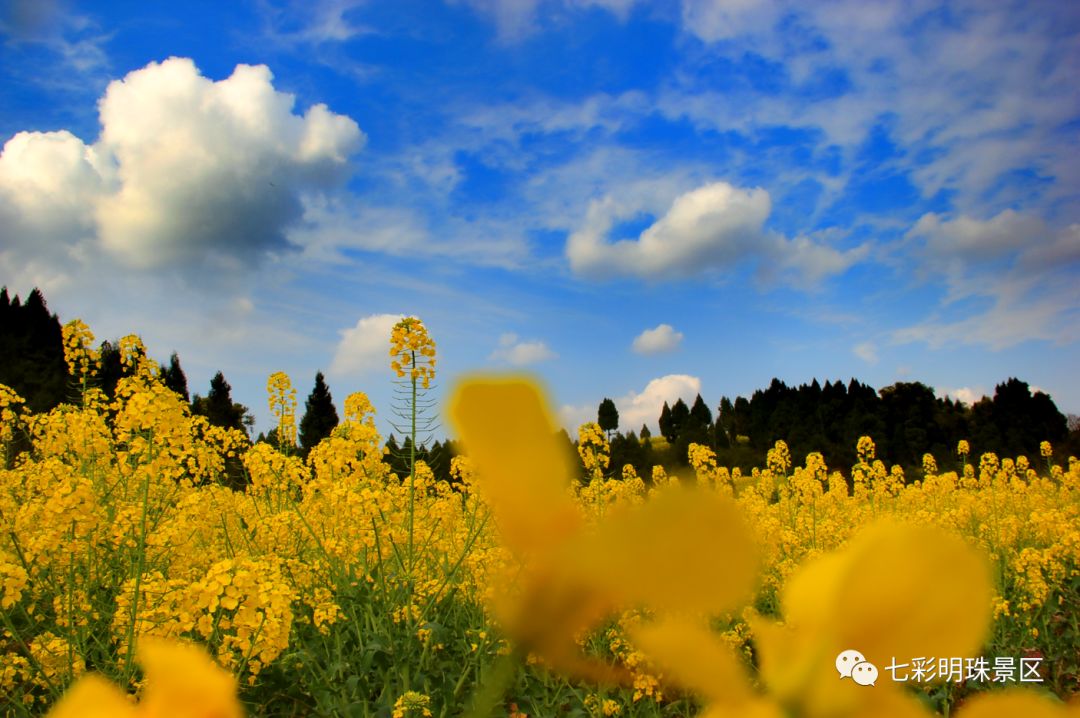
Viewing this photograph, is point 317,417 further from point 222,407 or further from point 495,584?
point 495,584

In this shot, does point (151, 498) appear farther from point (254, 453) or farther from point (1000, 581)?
point (1000, 581)

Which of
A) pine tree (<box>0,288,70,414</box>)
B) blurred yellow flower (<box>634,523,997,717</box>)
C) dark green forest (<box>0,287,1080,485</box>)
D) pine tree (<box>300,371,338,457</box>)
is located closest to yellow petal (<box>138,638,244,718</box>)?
blurred yellow flower (<box>634,523,997,717</box>)

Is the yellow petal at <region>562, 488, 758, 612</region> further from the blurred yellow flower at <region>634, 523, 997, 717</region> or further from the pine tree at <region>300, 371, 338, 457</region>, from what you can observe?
the pine tree at <region>300, 371, 338, 457</region>

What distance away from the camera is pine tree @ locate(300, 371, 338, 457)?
51.0 feet

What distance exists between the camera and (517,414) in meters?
0.15

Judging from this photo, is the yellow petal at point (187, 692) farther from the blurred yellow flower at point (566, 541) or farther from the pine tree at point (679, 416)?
the pine tree at point (679, 416)

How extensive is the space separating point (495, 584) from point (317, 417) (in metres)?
17.4

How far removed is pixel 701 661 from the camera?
0.15 metres

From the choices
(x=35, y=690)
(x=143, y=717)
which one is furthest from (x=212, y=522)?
(x=143, y=717)

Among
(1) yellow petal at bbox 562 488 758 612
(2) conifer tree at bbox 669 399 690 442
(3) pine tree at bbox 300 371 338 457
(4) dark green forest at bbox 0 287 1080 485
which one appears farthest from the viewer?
(2) conifer tree at bbox 669 399 690 442

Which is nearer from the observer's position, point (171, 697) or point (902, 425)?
point (171, 697)

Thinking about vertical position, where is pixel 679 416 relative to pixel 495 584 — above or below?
above

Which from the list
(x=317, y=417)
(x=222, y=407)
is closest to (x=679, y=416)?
(x=317, y=417)

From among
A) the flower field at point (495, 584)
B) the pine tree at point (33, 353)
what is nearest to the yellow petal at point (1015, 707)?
the flower field at point (495, 584)
